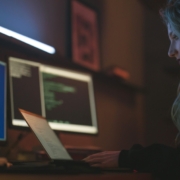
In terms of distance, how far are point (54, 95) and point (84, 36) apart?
730mm

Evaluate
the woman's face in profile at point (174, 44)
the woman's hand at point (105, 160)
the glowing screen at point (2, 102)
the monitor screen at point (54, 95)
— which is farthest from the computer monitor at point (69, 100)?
the woman's face in profile at point (174, 44)

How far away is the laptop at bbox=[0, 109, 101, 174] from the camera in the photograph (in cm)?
105

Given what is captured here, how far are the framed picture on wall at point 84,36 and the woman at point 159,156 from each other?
3.15 ft

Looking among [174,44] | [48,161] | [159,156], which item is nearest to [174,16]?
[174,44]

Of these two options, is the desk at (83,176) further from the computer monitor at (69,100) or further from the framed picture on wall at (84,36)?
the framed picture on wall at (84,36)

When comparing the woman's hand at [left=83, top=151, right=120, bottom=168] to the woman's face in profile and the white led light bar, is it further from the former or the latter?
the white led light bar

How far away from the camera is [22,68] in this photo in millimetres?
1728

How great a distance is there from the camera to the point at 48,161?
136cm

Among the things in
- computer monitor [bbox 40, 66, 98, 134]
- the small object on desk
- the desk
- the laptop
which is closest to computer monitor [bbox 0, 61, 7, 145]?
the laptop

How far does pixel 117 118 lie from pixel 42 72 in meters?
0.92

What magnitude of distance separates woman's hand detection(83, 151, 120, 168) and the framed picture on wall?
106 centimetres

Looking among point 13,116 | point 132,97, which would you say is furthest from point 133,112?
point 13,116

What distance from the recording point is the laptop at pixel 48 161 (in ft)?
3.46

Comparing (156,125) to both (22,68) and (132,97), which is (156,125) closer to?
(132,97)
